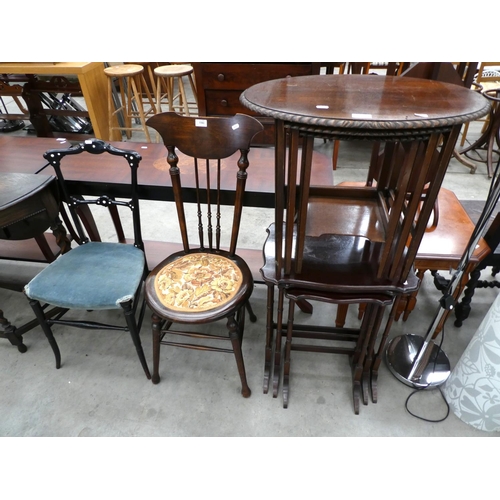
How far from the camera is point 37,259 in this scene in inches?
76.4

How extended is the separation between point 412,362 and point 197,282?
1094 millimetres

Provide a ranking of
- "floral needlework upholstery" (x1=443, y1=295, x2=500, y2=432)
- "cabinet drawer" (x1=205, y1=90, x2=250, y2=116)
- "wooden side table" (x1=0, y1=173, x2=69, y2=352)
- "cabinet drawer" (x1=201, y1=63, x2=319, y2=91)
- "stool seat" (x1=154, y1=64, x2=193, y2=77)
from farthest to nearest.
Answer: "stool seat" (x1=154, y1=64, x2=193, y2=77) < "cabinet drawer" (x1=205, y1=90, x2=250, y2=116) < "cabinet drawer" (x1=201, y1=63, x2=319, y2=91) < "wooden side table" (x1=0, y1=173, x2=69, y2=352) < "floral needlework upholstery" (x1=443, y1=295, x2=500, y2=432)

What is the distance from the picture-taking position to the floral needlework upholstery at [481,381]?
1.21m

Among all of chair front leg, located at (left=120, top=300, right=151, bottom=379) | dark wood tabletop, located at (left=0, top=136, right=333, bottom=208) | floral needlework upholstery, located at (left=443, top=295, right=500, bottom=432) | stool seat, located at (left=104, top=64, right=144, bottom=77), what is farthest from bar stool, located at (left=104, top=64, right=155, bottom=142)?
floral needlework upholstery, located at (left=443, top=295, right=500, bottom=432)

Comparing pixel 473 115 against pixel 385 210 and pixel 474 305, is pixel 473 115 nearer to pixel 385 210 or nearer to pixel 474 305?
pixel 385 210

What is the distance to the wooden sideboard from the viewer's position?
258 cm

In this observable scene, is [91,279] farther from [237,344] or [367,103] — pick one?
[367,103]

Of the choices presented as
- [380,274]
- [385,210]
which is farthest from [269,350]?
[385,210]

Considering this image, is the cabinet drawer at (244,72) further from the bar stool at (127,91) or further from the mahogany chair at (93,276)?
the mahogany chair at (93,276)

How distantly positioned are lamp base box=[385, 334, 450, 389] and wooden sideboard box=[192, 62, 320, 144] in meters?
2.05

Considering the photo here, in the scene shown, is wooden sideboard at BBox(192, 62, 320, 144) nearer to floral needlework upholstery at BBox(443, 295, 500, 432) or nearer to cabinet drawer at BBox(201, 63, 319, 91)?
cabinet drawer at BBox(201, 63, 319, 91)

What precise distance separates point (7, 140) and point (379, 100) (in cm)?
219

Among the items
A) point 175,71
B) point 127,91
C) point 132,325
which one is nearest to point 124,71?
point 127,91

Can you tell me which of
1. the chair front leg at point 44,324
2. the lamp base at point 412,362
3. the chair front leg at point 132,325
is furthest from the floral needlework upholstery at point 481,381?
the chair front leg at point 44,324
